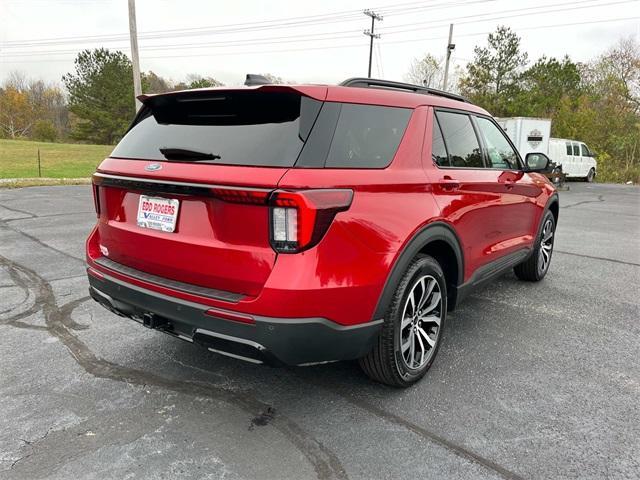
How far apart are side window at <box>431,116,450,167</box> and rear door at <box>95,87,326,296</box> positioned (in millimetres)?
969

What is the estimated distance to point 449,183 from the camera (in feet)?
9.97

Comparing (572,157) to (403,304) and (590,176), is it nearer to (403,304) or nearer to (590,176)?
(590,176)

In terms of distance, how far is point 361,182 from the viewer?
2375 mm

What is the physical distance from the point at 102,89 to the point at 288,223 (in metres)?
58.3

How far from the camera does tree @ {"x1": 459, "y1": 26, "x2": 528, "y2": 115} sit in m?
33.8

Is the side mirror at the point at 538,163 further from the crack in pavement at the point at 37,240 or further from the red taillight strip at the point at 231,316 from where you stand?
the crack in pavement at the point at 37,240

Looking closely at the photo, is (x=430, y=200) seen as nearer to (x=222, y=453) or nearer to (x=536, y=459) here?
(x=536, y=459)

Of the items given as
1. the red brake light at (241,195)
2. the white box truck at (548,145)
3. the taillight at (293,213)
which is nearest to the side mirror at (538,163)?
the taillight at (293,213)

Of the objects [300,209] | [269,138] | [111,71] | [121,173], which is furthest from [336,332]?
[111,71]

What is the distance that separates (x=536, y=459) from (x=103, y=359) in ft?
8.88

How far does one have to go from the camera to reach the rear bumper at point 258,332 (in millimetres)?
2182

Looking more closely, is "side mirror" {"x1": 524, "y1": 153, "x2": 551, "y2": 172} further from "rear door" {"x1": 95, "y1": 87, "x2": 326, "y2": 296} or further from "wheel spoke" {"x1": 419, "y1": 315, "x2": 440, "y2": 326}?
"rear door" {"x1": 95, "y1": 87, "x2": 326, "y2": 296}

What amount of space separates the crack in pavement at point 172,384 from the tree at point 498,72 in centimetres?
3451

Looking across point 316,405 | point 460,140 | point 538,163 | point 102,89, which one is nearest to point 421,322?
point 316,405
